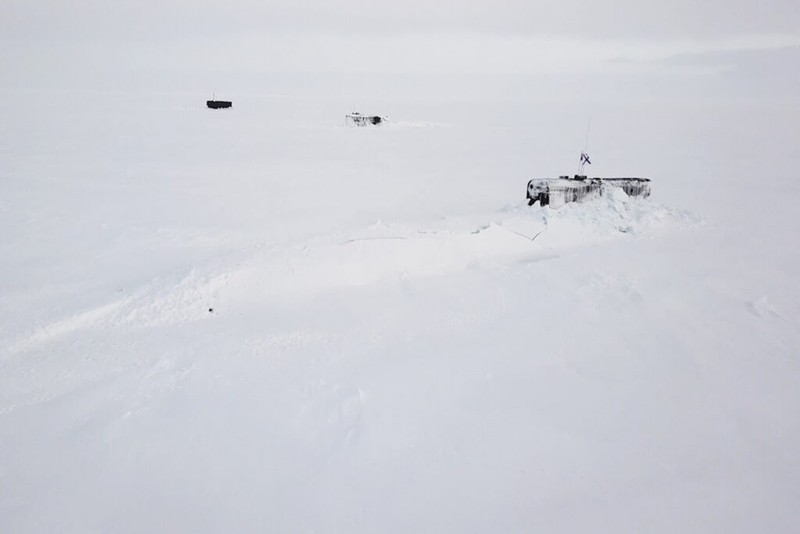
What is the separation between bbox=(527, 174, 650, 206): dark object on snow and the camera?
814cm

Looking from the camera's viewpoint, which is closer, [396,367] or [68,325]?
[396,367]

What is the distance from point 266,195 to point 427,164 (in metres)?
5.86

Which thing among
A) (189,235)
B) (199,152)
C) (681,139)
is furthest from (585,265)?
(681,139)

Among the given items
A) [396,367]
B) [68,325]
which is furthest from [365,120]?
[396,367]

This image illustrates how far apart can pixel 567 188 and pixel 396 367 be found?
547 centimetres

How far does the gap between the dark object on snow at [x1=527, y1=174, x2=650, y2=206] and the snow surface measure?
0.84 ft

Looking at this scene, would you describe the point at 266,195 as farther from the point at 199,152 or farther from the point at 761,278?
the point at 761,278

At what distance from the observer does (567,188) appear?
8242 mm

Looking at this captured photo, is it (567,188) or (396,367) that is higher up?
(567,188)

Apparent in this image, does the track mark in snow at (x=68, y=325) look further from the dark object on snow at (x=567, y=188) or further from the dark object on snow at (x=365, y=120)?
the dark object on snow at (x=365, y=120)

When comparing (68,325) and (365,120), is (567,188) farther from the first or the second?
(365,120)

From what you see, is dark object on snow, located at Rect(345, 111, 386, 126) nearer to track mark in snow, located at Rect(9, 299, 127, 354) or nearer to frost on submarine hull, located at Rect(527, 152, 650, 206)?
frost on submarine hull, located at Rect(527, 152, 650, 206)

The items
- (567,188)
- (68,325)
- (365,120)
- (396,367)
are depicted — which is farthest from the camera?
(365,120)

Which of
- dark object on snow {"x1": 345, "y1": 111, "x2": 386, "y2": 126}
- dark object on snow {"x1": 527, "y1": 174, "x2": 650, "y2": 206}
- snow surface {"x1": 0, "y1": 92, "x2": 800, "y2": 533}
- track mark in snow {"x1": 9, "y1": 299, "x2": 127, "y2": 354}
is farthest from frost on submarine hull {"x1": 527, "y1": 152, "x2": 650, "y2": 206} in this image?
dark object on snow {"x1": 345, "y1": 111, "x2": 386, "y2": 126}
